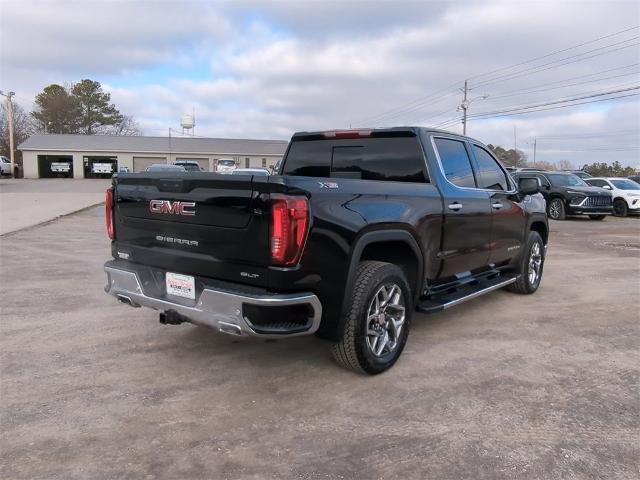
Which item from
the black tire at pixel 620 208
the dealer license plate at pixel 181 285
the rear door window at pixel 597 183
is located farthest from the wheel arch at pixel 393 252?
the rear door window at pixel 597 183

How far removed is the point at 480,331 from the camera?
17.0 feet

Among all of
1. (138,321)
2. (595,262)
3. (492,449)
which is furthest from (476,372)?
(595,262)

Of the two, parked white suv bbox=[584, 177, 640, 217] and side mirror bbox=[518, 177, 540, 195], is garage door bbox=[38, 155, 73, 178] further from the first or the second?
side mirror bbox=[518, 177, 540, 195]

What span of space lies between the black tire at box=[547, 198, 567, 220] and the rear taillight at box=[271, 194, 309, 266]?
17793 mm

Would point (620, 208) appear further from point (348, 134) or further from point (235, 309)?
point (235, 309)

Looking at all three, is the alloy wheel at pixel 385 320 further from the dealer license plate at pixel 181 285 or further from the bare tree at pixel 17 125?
the bare tree at pixel 17 125

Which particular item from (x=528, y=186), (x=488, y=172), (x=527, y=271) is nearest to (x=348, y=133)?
(x=488, y=172)

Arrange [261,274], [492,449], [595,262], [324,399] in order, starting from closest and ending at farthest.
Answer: [492,449], [261,274], [324,399], [595,262]

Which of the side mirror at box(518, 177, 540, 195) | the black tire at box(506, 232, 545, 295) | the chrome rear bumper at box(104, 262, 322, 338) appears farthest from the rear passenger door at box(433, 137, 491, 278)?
the chrome rear bumper at box(104, 262, 322, 338)

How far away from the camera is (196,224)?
3.62 m

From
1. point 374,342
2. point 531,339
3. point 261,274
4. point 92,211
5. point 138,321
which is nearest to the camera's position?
point 261,274

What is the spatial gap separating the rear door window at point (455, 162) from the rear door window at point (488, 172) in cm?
25

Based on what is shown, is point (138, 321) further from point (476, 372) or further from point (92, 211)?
point (92, 211)

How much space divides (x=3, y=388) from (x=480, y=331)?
4.12 meters
